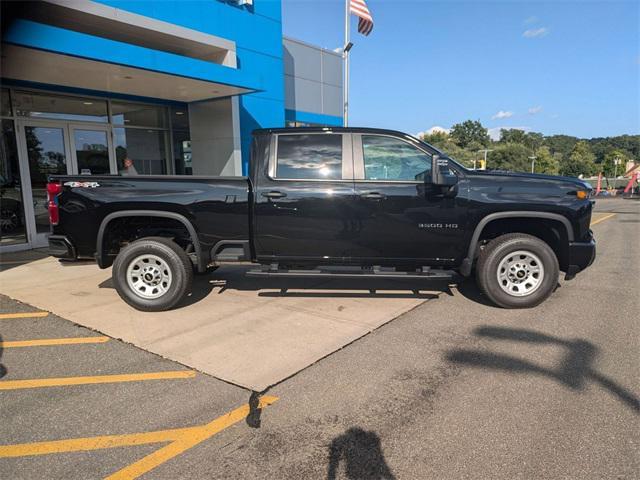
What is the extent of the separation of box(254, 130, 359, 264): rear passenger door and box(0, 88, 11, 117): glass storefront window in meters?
6.94

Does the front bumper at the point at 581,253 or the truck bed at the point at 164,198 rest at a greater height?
the truck bed at the point at 164,198

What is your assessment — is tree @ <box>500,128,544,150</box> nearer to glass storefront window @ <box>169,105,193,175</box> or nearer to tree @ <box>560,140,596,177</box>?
tree @ <box>560,140,596,177</box>

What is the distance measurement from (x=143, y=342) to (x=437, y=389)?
284 centimetres

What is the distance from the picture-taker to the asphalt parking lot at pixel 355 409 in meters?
2.57

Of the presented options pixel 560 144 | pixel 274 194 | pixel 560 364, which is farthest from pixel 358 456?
pixel 560 144

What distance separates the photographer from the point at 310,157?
17.3 ft

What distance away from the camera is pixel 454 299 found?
5.76 meters

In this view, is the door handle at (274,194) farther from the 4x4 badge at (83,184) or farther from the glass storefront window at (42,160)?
the glass storefront window at (42,160)

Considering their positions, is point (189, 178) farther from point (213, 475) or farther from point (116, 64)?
point (116, 64)

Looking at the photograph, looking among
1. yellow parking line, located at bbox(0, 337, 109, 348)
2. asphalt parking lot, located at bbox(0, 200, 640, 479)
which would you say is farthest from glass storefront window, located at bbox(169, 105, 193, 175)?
yellow parking line, located at bbox(0, 337, 109, 348)

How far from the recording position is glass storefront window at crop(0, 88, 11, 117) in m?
8.84

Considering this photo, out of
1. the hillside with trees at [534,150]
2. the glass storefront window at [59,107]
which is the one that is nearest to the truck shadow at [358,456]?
the glass storefront window at [59,107]

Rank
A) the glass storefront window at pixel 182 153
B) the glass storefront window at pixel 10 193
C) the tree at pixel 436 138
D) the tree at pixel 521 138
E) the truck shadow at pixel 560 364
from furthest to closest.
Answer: the tree at pixel 521 138 → the tree at pixel 436 138 → the glass storefront window at pixel 182 153 → the glass storefront window at pixel 10 193 → the truck shadow at pixel 560 364

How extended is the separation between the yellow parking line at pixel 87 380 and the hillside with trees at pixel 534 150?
227ft
